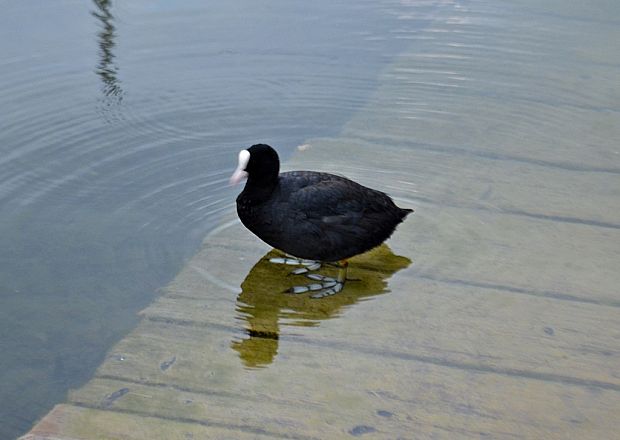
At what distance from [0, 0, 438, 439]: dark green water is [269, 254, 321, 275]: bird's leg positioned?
43 centimetres

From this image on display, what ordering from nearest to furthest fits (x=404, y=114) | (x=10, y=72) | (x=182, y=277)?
(x=182, y=277) → (x=404, y=114) → (x=10, y=72)

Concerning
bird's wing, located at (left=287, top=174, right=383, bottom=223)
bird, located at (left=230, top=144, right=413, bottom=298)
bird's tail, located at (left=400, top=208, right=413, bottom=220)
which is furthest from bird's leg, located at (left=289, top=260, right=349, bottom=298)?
bird's tail, located at (left=400, top=208, right=413, bottom=220)

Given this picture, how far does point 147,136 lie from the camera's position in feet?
18.9

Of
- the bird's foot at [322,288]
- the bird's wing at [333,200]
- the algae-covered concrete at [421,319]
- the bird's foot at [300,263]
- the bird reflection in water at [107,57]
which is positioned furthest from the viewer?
the bird reflection in water at [107,57]

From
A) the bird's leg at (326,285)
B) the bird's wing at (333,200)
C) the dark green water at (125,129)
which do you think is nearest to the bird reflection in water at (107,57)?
the dark green water at (125,129)

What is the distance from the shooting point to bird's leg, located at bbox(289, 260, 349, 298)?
4.14 metres

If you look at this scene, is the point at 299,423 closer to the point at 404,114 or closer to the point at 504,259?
the point at 504,259

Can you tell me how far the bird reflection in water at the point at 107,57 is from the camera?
243 inches

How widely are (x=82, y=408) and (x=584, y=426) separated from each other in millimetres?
1672

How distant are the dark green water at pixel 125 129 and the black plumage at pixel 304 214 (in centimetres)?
51

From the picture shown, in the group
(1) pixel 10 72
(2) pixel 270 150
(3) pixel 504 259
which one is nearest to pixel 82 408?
(2) pixel 270 150

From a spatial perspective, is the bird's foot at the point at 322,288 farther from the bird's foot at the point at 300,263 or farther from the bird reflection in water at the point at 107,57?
the bird reflection in water at the point at 107,57

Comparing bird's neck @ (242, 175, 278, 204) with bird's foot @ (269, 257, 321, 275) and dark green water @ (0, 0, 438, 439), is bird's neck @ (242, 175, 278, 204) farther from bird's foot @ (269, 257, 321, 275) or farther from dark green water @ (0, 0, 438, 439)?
dark green water @ (0, 0, 438, 439)

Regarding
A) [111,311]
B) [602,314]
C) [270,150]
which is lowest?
[111,311]
